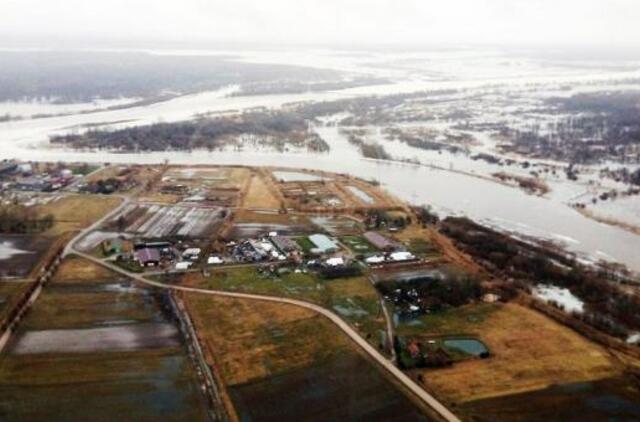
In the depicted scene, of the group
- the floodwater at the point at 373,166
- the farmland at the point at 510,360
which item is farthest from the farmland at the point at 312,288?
the floodwater at the point at 373,166

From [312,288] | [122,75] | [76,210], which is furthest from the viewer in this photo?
[122,75]

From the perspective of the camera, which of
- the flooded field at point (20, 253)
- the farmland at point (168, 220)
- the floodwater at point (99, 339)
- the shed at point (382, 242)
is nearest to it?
the floodwater at point (99, 339)

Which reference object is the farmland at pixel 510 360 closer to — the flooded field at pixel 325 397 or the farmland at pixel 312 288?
the flooded field at pixel 325 397

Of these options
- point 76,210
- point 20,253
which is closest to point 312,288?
point 20,253

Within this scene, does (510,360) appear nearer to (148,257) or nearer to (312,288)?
(312,288)

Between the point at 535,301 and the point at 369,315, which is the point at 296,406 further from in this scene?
the point at 535,301

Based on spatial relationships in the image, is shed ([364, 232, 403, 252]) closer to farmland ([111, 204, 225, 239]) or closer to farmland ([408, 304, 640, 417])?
farmland ([408, 304, 640, 417])
